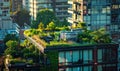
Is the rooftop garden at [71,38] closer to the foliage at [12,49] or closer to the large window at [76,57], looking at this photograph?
the large window at [76,57]

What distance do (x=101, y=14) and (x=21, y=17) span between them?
40.9 metres

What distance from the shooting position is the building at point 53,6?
119 m

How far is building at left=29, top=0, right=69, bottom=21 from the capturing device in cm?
11875

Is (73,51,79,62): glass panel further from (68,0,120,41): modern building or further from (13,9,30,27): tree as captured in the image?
(13,9,30,27): tree

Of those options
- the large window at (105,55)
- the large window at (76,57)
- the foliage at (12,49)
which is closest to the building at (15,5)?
the foliage at (12,49)

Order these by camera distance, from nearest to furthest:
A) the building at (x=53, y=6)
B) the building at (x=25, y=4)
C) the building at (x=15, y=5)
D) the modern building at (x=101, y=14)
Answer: the modern building at (x=101, y=14) < the building at (x=53, y=6) < the building at (x=25, y=4) < the building at (x=15, y=5)

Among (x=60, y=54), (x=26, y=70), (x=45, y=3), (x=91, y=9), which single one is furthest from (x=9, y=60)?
(x=45, y=3)

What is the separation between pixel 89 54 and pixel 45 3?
59.6m

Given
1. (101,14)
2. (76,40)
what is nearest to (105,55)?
(76,40)

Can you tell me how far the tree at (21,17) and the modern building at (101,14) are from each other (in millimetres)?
36769

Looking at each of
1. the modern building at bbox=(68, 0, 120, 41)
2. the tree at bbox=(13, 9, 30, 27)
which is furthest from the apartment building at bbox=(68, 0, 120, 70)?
the tree at bbox=(13, 9, 30, 27)

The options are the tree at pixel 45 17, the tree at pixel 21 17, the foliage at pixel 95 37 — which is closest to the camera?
the foliage at pixel 95 37

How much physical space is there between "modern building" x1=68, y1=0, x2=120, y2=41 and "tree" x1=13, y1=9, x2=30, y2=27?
3677cm

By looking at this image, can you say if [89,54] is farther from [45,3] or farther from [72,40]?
[45,3]
